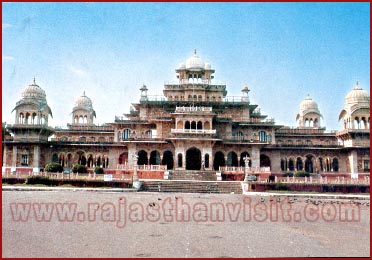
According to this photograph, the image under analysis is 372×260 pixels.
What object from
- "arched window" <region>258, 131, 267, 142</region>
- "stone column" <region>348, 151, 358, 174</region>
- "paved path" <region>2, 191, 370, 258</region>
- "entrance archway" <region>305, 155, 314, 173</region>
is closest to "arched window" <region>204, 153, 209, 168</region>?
"arched window" <region>258, 131, 267, 142</region>

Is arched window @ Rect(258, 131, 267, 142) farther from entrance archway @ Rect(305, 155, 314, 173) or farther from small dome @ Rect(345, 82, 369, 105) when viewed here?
small dome @ Rect(345, 82, 369, 105)

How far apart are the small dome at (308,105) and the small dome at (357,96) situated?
13.3m

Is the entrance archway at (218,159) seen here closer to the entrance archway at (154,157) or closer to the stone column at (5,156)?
the entrance archway at (154,157)

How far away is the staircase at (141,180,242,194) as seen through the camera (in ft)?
109

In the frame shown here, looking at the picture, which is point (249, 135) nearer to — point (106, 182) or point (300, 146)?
point (300, 146)

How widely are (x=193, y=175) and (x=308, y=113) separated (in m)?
33.8

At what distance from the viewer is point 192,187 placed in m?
33.9

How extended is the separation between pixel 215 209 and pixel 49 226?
8956mm

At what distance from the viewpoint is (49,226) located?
44.7 ft

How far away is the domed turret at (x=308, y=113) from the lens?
64938 mm

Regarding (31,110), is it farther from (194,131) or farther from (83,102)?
(194,131)

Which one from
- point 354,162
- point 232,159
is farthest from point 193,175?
point 354,162

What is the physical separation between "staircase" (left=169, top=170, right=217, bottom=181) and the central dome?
32972mm

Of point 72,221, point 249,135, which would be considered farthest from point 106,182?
point 249,135
